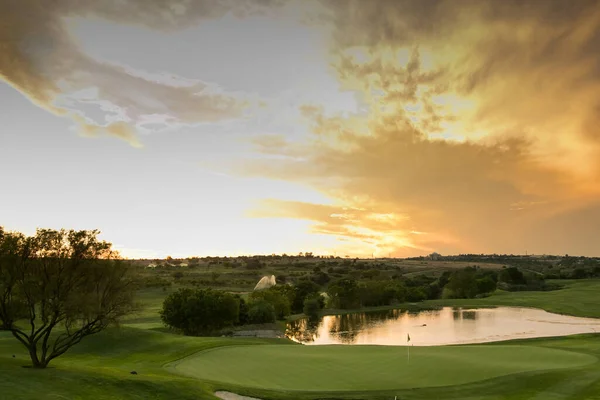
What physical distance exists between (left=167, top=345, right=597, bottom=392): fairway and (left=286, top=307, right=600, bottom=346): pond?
26666mm

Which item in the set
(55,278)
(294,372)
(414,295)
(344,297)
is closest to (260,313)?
(344,297)

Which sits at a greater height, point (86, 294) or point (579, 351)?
point (86, 294)

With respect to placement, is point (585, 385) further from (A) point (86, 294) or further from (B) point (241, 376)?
(A) point (86, 294)

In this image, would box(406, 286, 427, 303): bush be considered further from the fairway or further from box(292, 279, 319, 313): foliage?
the fairway

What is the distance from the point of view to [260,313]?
306ft

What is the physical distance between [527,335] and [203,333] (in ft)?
183

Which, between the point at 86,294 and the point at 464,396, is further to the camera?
the point at 86,294

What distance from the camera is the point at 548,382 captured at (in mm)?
33938

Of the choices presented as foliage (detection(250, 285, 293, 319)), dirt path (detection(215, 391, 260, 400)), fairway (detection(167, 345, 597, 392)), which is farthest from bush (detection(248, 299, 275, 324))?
dirt path (detection(215, 391, 260, 400))

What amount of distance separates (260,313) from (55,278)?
63.1 m

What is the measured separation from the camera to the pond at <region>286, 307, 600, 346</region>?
76.3 metres

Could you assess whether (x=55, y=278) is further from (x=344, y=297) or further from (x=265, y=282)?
(x=265, y=282)

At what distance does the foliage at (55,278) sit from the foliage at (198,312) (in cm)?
4741

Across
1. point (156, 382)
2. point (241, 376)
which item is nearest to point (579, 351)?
point (241, 376)
